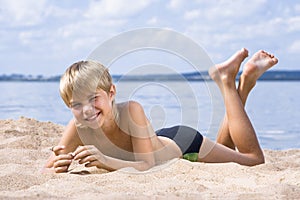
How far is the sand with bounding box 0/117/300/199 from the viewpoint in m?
2.18

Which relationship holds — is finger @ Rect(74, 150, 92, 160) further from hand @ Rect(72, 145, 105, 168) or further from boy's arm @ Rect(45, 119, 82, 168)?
boy's arm @ Rect(45, 119, 82, 168)

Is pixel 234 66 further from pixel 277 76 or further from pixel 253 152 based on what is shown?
pixel 277 76

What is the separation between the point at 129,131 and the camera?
2.90 meters

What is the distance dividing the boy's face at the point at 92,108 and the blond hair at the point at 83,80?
0.09ft

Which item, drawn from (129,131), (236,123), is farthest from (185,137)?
(129,131)

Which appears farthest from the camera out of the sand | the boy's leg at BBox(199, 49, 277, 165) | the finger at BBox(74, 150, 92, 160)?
the boy's leg at BBox(199, 49, 277, 165)

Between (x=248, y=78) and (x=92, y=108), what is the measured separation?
Answer: 50.0 inches

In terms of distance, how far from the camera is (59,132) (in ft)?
15.6

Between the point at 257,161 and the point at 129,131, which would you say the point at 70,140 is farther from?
the point at 257,161

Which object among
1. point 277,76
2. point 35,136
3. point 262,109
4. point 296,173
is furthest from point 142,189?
point 277,76

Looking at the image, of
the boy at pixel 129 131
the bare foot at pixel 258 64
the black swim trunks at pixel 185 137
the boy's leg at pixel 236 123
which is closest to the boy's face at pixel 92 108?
the boy at pixel 129 131

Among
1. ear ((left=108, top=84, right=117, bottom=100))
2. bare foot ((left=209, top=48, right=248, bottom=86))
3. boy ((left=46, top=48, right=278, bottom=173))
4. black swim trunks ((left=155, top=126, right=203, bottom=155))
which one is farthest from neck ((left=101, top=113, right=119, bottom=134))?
bare foot ((left=209, top=48, right=248, bottom=86))

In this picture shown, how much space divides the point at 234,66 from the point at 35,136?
1752 mm

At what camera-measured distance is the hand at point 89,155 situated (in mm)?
2646
